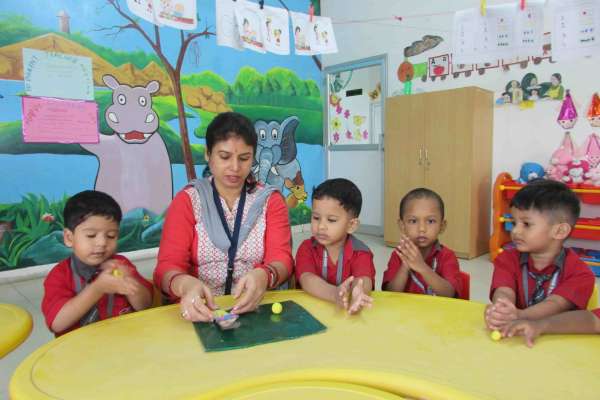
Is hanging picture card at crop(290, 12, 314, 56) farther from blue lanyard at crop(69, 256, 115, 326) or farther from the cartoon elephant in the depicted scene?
the cartoon elephant

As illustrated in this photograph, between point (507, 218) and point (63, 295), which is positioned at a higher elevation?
point (63, 295)

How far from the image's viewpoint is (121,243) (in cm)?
431

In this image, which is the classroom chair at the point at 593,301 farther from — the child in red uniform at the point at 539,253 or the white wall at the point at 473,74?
the white wall at the point at 473,74

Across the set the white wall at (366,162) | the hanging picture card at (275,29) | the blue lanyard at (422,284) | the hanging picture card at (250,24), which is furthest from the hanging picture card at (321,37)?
the white wall at (366,162)

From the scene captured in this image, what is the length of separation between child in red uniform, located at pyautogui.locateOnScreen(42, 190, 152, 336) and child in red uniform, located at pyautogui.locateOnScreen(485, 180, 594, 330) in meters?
1.05

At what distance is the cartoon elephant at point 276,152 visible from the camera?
210 inches

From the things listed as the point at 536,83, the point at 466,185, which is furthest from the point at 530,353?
the point at 536,83

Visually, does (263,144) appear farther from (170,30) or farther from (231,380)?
(231,380)

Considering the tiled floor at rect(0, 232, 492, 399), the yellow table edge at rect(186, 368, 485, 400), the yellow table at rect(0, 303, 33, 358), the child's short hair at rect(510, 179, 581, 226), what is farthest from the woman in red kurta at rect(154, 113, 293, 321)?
the tiled floor at rect(0, 232, 492, 399)

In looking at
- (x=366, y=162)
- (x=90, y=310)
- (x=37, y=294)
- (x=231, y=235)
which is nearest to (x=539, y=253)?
(x=231, y=235)

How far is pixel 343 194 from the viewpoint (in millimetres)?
1578

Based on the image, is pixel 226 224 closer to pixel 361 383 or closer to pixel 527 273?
pixel 361 383

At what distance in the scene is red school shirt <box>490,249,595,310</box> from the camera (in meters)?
1.16

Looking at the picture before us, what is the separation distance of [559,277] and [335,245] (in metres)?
0.69
